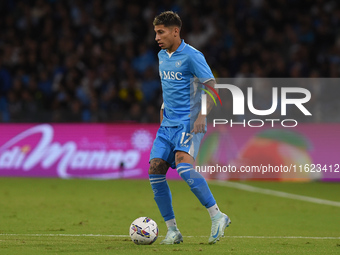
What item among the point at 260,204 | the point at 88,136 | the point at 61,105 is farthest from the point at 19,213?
the point at 61,105

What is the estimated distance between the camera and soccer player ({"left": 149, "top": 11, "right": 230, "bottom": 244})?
702cm

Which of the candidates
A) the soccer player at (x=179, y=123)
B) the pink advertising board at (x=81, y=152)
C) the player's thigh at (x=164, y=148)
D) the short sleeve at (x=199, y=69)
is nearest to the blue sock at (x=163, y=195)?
the soccer player at (x=179, y=123)

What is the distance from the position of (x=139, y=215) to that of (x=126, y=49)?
29.3ft

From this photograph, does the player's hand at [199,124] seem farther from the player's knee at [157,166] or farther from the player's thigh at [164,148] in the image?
the player's knee at [157,166]

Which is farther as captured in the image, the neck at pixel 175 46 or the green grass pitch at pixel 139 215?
the neck at pixel 175 46

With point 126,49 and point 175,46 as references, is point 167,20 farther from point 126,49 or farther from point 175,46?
point 126,49

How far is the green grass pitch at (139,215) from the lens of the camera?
22.7ft

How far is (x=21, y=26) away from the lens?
777 inches

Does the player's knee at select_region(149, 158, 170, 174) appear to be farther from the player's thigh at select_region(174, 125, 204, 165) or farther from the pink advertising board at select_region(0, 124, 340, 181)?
the pink advertising board at select_region(0, 124, 340, 181)

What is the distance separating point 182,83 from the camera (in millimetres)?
7145

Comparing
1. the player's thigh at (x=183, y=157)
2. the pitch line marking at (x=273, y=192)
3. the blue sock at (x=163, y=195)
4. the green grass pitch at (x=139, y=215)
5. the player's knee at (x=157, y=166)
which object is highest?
the player's thigh at (x=183, y=157)

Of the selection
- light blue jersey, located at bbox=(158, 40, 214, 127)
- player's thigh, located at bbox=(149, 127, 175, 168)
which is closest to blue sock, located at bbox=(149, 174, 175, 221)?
player's thigh, located at bbox=(149, 127, 175, 168)

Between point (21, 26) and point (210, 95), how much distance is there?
13743mm

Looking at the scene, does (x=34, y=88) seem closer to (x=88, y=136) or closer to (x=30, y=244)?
(x=88, y=136)
